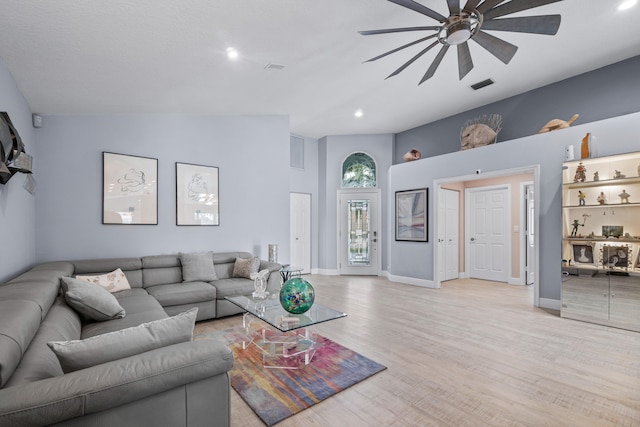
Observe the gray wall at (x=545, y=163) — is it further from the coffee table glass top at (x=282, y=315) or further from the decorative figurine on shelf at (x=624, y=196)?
the coffee table glass top at (x=282, y=315)

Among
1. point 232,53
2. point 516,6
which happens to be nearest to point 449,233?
point 516,6

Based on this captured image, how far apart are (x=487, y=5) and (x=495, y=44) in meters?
0.47

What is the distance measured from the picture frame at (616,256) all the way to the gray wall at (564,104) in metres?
1.94

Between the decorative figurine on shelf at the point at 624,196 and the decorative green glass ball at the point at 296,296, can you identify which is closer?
the decorative green glass ball at the point at 296,296

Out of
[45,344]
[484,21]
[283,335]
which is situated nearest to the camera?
[45,344]

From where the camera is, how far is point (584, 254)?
402 centimetres

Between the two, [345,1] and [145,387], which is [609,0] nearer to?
[345,1]

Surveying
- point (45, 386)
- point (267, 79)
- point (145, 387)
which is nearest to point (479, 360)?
point (145, 387)

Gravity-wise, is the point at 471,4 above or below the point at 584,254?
above

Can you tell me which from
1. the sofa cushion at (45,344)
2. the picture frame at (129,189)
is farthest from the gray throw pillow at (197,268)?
the sofa cushion at (45,344)

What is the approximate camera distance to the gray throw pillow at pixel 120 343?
1.29m

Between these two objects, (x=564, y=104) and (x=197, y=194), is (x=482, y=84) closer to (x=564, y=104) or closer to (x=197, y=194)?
(x=564, y=104)

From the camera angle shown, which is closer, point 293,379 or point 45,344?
point 45,344

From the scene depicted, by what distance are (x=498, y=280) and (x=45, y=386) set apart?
23.8 feet
